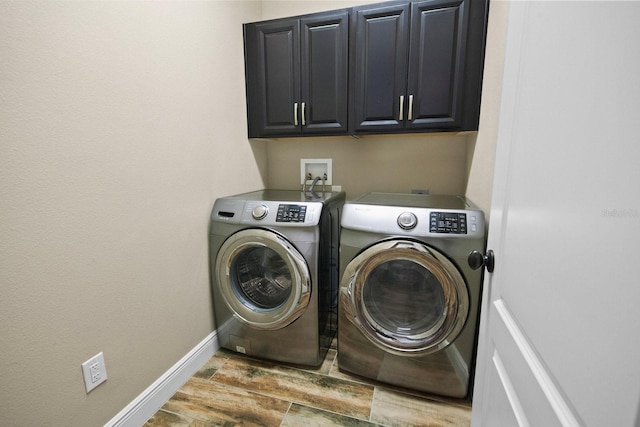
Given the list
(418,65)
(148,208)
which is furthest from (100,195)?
(418,65)

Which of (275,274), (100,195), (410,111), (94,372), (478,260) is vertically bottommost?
(94,372)

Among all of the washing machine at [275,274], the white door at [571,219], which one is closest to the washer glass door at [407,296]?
the washing machine at [275,274]

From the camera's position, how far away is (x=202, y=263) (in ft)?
5.36

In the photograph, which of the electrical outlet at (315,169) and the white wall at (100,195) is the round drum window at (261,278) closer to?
the white wall at (100,195)

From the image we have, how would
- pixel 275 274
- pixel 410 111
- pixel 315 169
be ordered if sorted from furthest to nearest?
pixel 315 169
pixel 275 274
pixel 410 111

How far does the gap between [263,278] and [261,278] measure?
0.5 inches

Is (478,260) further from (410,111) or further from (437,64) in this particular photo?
(437,64)

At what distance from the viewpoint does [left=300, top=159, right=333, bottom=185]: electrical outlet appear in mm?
2178

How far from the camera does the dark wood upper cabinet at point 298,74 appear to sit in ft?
5.64

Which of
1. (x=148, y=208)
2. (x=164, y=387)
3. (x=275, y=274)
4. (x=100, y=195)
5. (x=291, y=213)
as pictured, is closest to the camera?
(x=100, y=195)

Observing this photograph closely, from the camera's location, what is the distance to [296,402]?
1423mm

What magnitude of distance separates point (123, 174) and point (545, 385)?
1.45m

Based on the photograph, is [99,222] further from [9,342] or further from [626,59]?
[626,59]

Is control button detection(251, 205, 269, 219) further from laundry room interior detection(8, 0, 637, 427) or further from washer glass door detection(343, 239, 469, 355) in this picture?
washer glass door detection(343, 239, 469, 355)
